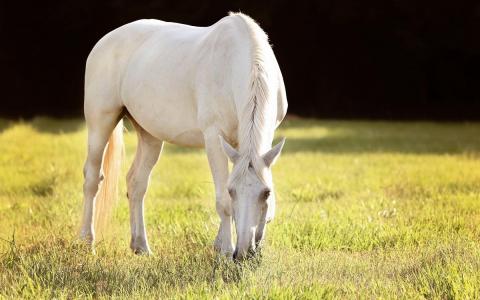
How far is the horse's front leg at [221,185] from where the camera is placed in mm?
5203

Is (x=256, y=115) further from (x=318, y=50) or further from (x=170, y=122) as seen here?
(x=318, y=50)

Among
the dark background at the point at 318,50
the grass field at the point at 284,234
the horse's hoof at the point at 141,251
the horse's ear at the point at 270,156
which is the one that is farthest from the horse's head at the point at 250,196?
the dark background at the point at 318,50

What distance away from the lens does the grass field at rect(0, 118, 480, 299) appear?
4.45m

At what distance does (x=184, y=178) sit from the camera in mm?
10148

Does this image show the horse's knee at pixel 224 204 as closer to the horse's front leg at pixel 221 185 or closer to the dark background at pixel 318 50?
the horse's front leg at pixel 221 185

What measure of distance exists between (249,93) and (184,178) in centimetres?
541

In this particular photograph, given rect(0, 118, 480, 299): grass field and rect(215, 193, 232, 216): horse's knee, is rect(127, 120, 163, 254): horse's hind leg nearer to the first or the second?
rect(0, 118, 480, 299): grass field

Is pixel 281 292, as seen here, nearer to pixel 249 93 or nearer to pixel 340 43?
pixel 249 93

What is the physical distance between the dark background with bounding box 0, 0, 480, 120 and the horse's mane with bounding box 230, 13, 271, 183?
60.6ft

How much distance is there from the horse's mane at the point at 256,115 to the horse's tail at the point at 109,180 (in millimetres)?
→ 1962

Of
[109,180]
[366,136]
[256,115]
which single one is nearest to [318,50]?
[366,136]

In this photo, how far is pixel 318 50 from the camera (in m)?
24.3

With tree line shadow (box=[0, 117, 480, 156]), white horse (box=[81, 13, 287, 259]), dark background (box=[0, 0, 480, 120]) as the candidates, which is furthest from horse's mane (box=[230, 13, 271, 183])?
dark background (box=[0, 0, 480, 120])

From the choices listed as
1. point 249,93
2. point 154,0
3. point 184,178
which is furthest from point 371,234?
point 154,0
